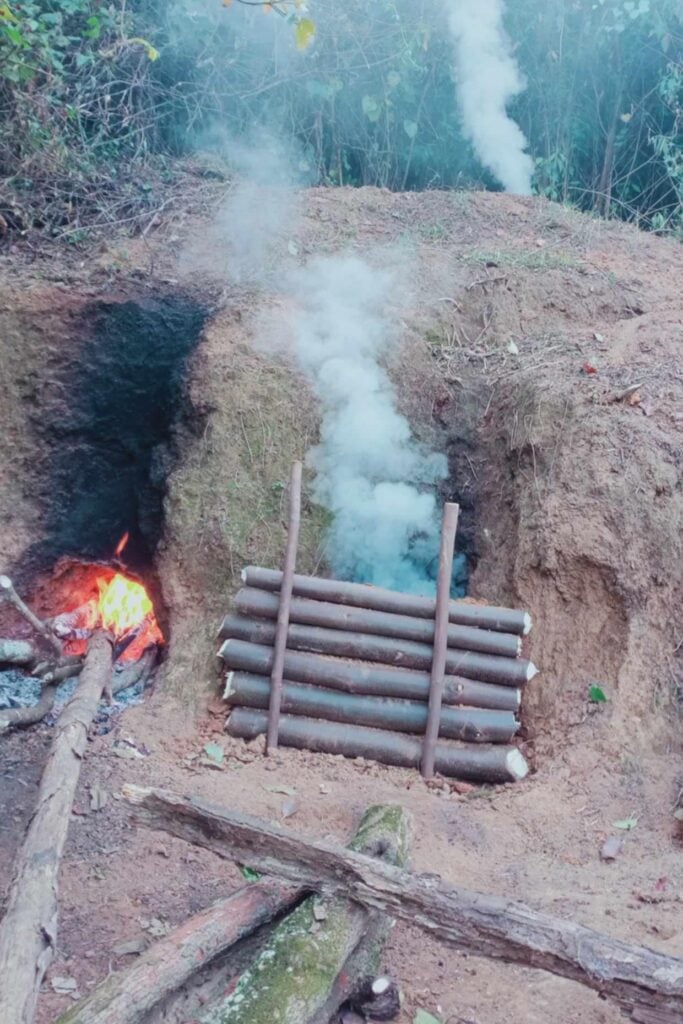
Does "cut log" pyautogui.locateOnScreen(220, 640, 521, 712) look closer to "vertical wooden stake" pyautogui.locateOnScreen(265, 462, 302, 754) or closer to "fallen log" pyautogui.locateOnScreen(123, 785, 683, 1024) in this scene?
"vertical wooden stake" pyautogui.locateOnScreen(265, 462, 302, 754)

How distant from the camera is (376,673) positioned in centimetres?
584

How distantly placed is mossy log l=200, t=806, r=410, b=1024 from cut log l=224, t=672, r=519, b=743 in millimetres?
1821

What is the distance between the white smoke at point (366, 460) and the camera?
23.0 feet

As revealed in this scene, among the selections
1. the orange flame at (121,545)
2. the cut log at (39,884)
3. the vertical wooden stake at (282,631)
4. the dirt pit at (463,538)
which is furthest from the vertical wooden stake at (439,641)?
the orange flame at (121,545)

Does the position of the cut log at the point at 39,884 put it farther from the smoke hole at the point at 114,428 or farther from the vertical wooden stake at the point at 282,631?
the smoke hole at the point at 114,428

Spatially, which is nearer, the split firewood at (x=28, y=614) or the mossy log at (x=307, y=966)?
the mossy log at (x=307, y=966)

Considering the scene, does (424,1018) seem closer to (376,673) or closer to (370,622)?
(376,673)

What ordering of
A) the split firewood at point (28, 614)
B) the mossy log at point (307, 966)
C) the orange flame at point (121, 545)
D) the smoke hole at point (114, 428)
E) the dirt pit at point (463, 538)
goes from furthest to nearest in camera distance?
the orange flame at point (121, 545) → the smoke hole at point (114, 428) → the split firewood at point (28, 614) → the dirt pit at point (463, 538) → the mossy log at point (307, 966)

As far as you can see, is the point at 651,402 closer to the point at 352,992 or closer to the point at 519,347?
the point at 519,347

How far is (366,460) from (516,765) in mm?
2756

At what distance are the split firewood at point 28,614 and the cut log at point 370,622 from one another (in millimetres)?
1557

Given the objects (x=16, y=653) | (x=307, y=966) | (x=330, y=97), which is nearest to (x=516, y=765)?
(x=307, y=966)

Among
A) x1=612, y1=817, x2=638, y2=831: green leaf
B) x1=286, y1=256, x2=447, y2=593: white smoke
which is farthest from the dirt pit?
x1=286, y1=256, x2=447, y2=593: white smoke

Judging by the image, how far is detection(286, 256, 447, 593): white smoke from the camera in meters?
7.02
